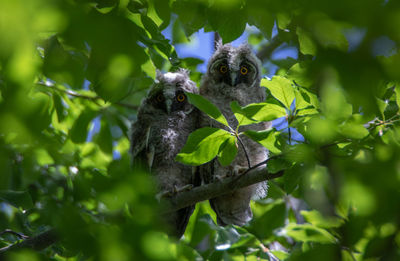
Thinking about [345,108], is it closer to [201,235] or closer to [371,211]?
[371,211]

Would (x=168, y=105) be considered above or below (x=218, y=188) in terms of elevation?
below

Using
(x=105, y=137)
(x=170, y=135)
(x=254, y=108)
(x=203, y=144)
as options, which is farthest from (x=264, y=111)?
(x=105, y=137)

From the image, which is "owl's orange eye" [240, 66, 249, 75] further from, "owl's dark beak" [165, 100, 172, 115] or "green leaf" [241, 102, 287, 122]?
"green leaf" [241, 102, 287, 122]

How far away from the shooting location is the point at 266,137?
1.85 metres

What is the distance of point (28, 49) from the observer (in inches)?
34.2

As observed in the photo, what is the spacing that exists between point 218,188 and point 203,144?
72 centimetres

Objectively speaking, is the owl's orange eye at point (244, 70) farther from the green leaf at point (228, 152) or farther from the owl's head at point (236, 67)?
the green leaf at point (228, 152)

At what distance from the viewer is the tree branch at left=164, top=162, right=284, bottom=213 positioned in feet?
7.74

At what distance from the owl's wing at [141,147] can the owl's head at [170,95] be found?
9.1 inches

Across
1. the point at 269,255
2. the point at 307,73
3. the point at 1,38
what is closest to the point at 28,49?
the point at 1,38

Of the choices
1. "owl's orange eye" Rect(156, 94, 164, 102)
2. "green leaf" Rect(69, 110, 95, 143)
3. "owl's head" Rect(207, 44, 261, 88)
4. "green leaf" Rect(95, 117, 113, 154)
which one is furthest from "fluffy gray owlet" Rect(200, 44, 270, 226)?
"green leaf" Rect(69, 110, 95, 143)

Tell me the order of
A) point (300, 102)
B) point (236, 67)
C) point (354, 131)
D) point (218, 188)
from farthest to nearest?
1. point (236, 67)
2. point (218, 188)
3. point (300, 102)
4. point (354, 131)

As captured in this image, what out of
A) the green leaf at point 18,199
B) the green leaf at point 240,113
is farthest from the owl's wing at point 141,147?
the green leaf at point 240,113

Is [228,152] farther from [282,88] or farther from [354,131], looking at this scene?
[354,131]
